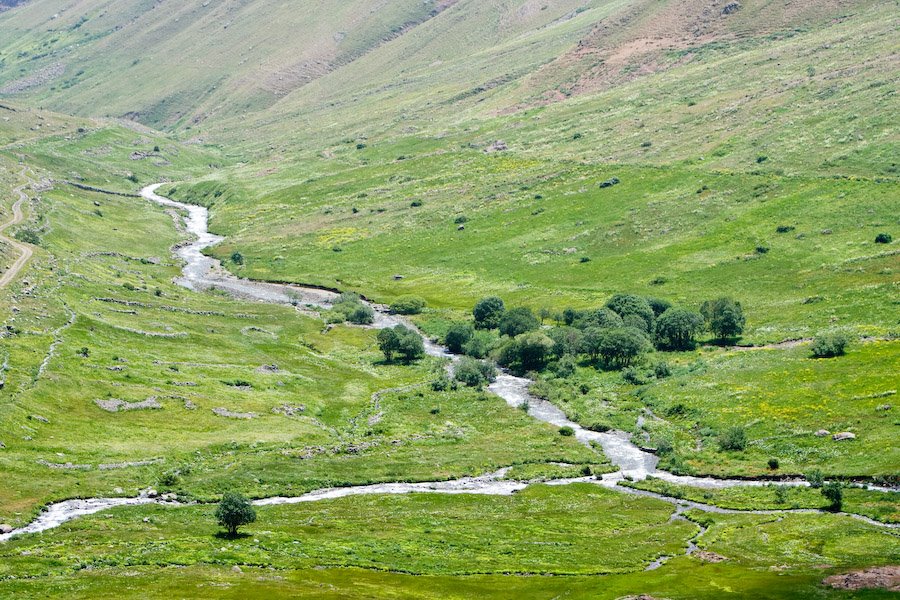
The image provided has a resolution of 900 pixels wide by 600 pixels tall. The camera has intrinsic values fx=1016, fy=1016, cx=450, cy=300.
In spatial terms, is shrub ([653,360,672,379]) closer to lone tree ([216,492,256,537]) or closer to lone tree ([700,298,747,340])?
lone tree ([700,298,747,340])

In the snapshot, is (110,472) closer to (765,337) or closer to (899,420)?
(899,420)

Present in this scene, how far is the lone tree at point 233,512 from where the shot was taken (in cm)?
7562

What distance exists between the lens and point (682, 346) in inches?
5655

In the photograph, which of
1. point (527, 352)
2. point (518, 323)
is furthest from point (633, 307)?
point (527, 352)

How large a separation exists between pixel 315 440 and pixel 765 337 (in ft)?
213

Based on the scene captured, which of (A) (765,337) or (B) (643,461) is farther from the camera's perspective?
(A) (765,337)

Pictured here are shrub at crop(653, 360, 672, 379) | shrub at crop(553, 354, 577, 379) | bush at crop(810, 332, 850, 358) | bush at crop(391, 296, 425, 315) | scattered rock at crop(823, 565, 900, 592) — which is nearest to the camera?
scattered rock at crop(823, 565, 900, 592)

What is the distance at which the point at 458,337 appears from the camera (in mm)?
153625

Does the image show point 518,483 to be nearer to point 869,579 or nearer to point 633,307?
point 869,579

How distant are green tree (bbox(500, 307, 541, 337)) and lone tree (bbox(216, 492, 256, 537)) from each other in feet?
255

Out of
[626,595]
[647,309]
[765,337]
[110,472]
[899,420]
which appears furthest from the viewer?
[647,309]

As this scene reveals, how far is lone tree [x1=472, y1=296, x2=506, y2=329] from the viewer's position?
16200 centimetres

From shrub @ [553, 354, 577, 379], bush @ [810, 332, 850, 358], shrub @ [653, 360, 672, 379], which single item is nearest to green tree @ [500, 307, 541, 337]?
shrub @ [553, 354, 577, 379]

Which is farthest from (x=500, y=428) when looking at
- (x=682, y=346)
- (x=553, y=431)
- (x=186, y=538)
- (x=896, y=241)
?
(x=896, y=241)
